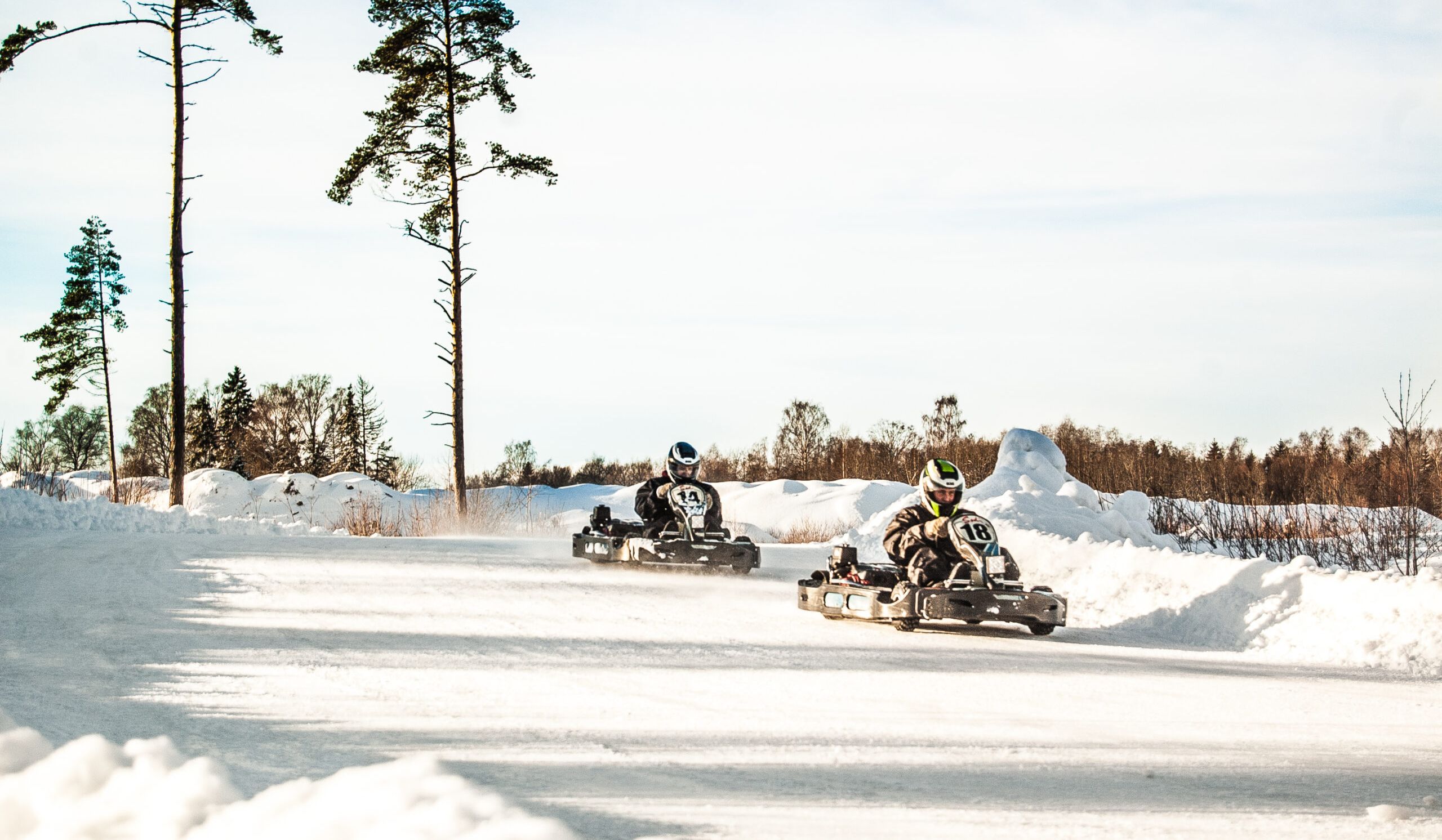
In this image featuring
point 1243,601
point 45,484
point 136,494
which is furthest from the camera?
point 136,494

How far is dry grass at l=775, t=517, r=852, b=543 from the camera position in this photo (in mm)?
25688

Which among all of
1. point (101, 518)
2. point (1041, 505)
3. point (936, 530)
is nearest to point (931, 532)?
point (936, 530)

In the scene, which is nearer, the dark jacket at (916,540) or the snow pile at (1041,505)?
the dark jacket at (916,540)

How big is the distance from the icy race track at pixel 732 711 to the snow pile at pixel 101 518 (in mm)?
9444

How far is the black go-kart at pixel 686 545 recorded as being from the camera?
14828 millimetres

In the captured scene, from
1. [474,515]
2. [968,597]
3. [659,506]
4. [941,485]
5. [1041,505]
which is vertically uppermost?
[941,485]

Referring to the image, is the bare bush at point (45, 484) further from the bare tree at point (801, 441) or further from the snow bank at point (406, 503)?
the bare tree at point (801, 441)

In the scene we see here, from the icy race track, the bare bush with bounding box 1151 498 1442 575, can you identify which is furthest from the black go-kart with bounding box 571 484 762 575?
the bare bush with bounding box 1151 498 1442 575

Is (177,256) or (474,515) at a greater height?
(177,256)

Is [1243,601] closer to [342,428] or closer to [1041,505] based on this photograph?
[1041,505]

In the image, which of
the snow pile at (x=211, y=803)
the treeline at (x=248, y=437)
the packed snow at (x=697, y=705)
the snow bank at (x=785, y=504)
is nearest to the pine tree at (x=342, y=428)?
the treeline at (x=248, y=437)

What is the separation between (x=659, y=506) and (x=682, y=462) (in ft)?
2.25

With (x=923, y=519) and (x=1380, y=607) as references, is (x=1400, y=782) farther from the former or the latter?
(x=923, y=519)

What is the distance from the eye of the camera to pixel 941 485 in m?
10.9
